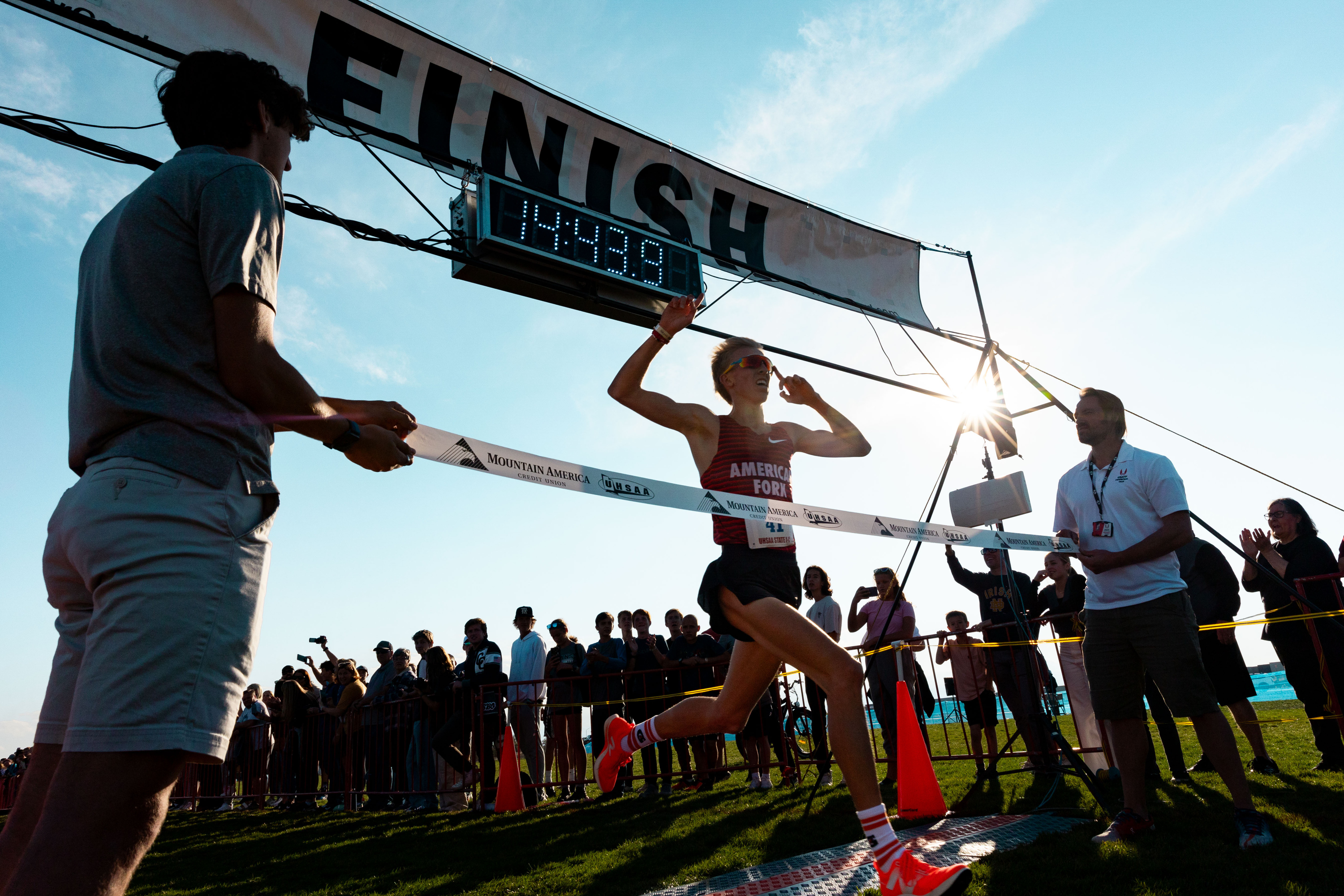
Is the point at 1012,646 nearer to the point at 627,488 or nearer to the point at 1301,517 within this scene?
the point at 1301,517

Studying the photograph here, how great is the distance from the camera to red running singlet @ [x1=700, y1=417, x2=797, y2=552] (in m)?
3.86

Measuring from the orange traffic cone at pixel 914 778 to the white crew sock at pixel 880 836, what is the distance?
2.33 m

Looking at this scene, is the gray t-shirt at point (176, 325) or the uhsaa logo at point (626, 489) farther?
the uhsaa logo at point (626, 489)

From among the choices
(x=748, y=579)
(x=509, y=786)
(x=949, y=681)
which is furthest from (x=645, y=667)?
(x=748, y=579)

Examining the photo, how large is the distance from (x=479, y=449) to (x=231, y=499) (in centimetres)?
165

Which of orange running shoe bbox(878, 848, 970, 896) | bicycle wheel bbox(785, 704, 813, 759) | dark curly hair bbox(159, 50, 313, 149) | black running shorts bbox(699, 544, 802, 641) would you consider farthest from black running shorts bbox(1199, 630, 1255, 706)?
dark curly hair bbox(159, 50, 313, 149)

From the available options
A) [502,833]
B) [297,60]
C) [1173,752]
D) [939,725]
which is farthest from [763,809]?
[939,725]

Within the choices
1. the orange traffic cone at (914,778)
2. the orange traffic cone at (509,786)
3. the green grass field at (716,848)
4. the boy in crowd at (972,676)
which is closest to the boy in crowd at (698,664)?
the green grass field at (716,848)

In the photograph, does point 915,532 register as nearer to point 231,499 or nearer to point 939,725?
point 231,499

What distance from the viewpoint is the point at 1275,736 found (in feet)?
33.0

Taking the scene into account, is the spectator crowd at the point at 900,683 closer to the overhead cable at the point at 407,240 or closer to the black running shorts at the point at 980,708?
the black running shorts at the point at 980,708

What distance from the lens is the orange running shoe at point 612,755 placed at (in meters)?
4.52

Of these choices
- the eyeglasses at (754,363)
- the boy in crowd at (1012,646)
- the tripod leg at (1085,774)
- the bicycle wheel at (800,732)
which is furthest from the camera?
the bicycle wheel at (800,732)

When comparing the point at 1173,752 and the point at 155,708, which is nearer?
the point at 155,708
